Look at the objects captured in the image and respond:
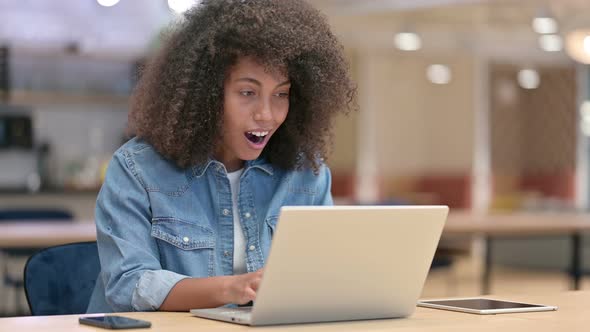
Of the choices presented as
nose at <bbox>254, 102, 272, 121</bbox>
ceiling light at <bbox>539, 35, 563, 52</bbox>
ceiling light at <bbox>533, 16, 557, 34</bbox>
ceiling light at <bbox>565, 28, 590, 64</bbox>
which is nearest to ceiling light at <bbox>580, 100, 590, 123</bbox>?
ceiling light at <bbox>539, 35, 563, 52</bbox>

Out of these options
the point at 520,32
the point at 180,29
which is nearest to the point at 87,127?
the point at 520,32

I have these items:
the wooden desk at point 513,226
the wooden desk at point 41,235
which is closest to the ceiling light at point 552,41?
the wooden desk at point 513,226

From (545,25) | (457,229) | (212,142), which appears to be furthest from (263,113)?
(545,25)

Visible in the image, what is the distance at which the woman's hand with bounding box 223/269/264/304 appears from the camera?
170cm

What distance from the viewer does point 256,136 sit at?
83.4 inches

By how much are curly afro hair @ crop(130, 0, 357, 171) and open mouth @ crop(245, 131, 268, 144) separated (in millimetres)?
78

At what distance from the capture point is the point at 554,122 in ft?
43.7

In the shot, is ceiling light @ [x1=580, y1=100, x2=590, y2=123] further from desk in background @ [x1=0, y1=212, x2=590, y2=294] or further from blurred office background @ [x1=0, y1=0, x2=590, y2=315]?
desk in background @ [x1=0, y1=212, x2=590, y2=294]

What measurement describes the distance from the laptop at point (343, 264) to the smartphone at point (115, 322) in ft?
0.50

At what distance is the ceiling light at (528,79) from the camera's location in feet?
42.4

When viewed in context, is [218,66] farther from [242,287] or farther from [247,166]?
[242,287]

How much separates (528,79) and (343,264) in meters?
11.9

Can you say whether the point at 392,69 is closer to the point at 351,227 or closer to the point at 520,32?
the point at 520,32

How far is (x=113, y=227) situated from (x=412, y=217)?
2.16 ft
